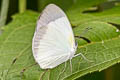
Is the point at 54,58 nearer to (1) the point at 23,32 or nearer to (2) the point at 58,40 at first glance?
(2) the point at 58,40

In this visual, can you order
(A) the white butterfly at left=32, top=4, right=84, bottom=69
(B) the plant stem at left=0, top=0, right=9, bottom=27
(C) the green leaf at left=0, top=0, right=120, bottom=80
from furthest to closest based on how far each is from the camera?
(B) the plant stem at left=0, top=0, right=9, bottom=27
(A) the white butterfly at left=32, top=4, right=84, bottom=69
(C) the green leaf at left=0, top=0, right=120, bottom=80

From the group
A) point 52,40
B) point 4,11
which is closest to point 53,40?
point 52,40

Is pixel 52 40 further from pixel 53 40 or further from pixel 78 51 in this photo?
pixel 78 51

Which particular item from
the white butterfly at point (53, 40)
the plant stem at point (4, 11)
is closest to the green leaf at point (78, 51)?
the white butterfly at point (53, 40)

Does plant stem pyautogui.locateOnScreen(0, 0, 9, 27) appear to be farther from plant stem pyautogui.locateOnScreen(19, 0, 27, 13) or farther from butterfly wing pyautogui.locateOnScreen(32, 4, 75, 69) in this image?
butterfly wing pyautogui.locateOnScreen(32, 4, 75, 69)

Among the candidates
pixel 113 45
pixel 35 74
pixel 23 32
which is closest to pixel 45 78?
pixel 35 74

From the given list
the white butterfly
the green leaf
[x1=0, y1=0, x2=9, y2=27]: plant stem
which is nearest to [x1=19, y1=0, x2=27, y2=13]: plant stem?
[x1=0, y1=0, x2=9, y2=27]: plant stem
